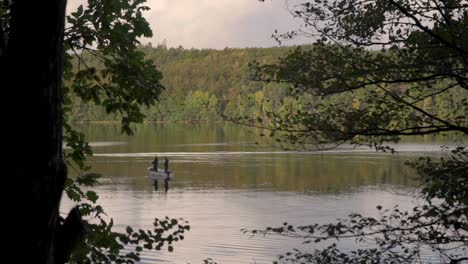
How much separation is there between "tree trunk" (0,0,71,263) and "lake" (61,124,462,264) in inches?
491

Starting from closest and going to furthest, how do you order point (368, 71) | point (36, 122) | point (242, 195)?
1. point (36, 122)
2. point (368, 71)
3. point (242, 195)

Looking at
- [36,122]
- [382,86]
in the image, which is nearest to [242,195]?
[382,86]

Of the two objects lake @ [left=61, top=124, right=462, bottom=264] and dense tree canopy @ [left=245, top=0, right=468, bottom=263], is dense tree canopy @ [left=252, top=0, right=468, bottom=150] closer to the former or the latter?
dense tree canopy @ [left=245, top=0, right=468, bottom=263]

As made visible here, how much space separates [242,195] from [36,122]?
33935mm

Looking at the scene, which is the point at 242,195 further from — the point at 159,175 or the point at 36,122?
the point at 36,122

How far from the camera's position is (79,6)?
14.4 feet

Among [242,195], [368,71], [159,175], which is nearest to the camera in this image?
[368,71]

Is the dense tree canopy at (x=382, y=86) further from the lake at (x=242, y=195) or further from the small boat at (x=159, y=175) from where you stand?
the small boat at (x=159, y=175)

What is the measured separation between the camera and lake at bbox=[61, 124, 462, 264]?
882 inches

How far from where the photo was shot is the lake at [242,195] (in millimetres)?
22391

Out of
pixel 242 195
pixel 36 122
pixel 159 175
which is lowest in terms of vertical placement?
pixel 242 195

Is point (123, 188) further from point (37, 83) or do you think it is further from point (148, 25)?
point (37, 83)

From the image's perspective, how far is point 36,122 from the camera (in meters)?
2.18

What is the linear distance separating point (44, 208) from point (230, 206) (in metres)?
29.9
